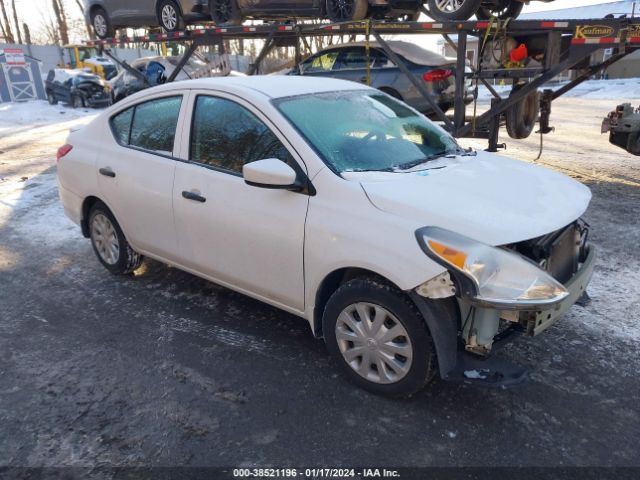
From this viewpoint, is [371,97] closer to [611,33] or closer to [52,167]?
[611,33]

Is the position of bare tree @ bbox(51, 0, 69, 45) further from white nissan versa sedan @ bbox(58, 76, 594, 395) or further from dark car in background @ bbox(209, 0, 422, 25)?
white nissan versa sedan @ bbox(58, 76, 594, 395)

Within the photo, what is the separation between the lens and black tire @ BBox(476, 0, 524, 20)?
8039 millimetres

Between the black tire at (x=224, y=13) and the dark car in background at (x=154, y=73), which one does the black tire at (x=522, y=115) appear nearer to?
the black tire at (x=224, y=13)

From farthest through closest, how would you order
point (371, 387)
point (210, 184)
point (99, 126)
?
point (99, 126)
point (210, 184)
point (371, 387)

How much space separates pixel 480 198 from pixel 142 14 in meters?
11.0

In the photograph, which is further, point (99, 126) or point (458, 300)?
point (99, 126)

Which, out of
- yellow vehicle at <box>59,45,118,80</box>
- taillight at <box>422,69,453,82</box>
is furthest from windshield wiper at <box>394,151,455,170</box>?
yellow vehicle at <box>59,45,118,80</box>

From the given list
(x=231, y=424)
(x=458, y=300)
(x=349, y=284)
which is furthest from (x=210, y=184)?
(x=458, y=300)

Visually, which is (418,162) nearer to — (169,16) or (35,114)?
(169,16)

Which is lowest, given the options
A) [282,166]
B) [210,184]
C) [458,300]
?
[458,300]

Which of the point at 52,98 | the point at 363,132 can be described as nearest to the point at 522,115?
the point at 363,132

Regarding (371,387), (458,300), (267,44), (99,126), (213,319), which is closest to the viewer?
(458,300)

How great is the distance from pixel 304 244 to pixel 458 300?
2.98 feet

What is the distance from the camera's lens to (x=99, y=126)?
182 inches
